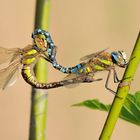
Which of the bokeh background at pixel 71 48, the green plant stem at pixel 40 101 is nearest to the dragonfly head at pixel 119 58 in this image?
the green plant stem at pixel 40 101

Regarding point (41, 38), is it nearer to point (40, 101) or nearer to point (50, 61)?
point (50, 61)

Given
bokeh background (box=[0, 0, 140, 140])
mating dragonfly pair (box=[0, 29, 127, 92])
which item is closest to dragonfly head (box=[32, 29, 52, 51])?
mating dragonfly pair (box=[0, 29, 127, 92])

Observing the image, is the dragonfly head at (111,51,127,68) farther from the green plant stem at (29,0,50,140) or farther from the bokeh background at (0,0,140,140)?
the bokeh background at (0,0,140,140)

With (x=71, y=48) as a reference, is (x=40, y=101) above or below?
above

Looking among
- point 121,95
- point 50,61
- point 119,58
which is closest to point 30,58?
point 50,61

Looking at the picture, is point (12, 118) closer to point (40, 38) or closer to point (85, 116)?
point (85, 116)

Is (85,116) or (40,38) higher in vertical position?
(40,38)

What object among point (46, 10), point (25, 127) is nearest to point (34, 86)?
point (46, 10)
